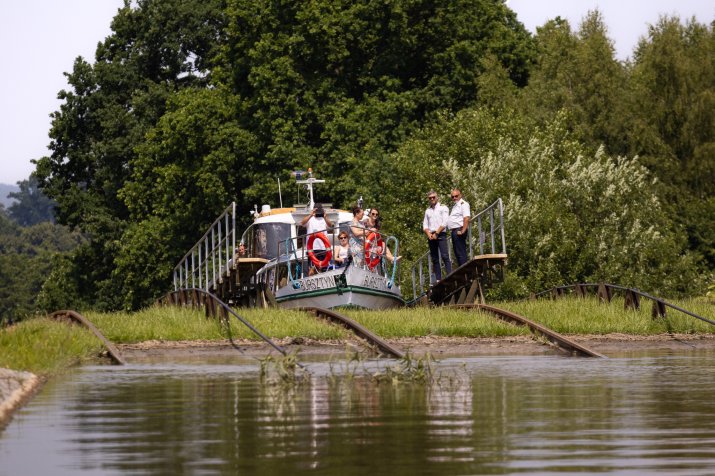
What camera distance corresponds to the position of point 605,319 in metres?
25.4

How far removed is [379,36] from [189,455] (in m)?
50.1

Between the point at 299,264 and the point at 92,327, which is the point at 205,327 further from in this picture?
the point at 299,264

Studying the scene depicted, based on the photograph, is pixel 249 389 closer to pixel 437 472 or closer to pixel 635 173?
pixel 437 472

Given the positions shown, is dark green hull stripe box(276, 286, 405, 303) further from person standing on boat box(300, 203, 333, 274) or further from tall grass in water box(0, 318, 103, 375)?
tall grass in water box(0, 318, 103, 375)

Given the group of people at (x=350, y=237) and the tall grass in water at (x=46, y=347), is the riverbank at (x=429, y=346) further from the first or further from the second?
the group of people at (x=350, y=237)

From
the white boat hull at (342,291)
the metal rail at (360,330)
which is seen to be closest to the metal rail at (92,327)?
the metal rail at (360,330)

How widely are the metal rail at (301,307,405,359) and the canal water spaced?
246 cm

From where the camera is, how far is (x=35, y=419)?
41.7ft

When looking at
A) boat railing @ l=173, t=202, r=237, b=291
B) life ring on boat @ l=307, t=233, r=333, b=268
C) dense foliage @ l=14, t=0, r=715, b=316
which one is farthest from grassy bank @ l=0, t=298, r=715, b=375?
dense foliage @ l=14, t=0, r=715, b=316

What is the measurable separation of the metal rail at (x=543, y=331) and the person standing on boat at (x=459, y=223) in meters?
3.65

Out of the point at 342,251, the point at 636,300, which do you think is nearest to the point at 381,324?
the point at 636,300

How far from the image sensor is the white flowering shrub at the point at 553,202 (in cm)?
4616

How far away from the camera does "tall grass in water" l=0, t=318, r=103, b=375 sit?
17.5 m

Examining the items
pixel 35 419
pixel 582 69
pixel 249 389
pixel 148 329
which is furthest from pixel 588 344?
pixel 582 69
